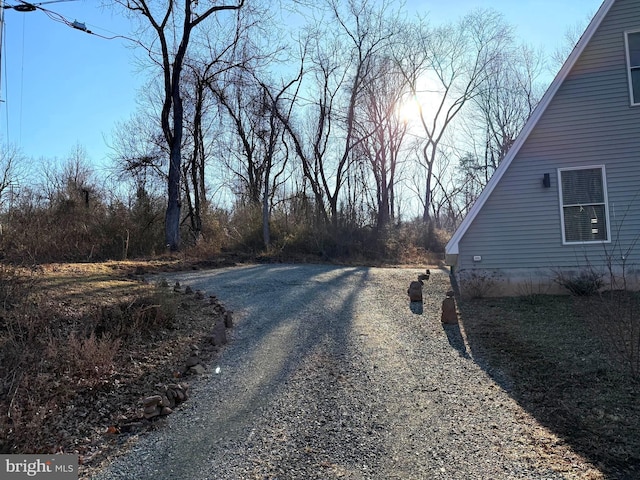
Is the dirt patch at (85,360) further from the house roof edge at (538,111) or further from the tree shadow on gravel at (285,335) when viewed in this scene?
the house roof edge at (538,111)

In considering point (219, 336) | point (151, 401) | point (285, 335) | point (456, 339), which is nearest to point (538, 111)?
point (456, 339)

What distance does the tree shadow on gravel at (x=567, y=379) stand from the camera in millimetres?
3246

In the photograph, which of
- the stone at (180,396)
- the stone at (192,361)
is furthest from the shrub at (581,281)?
the stone at (180,396)

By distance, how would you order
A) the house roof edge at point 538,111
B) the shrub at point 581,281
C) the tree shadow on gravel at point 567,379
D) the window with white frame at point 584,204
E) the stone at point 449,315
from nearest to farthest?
the tree shadow on gravel at point 567,379, the stone at point 449,315, the shrub at point 581,281, the house roof edge at point 538,111, the window with white frame at point 584,204

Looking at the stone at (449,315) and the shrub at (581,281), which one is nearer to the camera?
the stone at (449,315)

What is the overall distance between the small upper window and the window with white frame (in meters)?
1.62

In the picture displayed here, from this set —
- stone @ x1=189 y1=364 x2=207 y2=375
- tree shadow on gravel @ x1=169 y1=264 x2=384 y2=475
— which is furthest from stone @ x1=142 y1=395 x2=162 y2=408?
stone @ x1=189 y1=364 x2=207 y2=375

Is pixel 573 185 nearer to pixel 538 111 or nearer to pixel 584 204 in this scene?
pixel 584 204

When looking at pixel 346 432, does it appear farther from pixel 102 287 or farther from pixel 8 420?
pixel 102 287

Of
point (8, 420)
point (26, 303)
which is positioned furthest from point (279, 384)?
point (26, 303)

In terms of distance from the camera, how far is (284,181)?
28.3m

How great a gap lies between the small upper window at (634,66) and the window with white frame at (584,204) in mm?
1617

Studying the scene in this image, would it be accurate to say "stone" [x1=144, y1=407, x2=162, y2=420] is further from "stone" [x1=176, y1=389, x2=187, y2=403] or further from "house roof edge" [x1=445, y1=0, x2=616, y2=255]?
"house roof edge" [x1=445, y1=0, x2=616, y2=255]

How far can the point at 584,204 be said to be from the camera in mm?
8938
